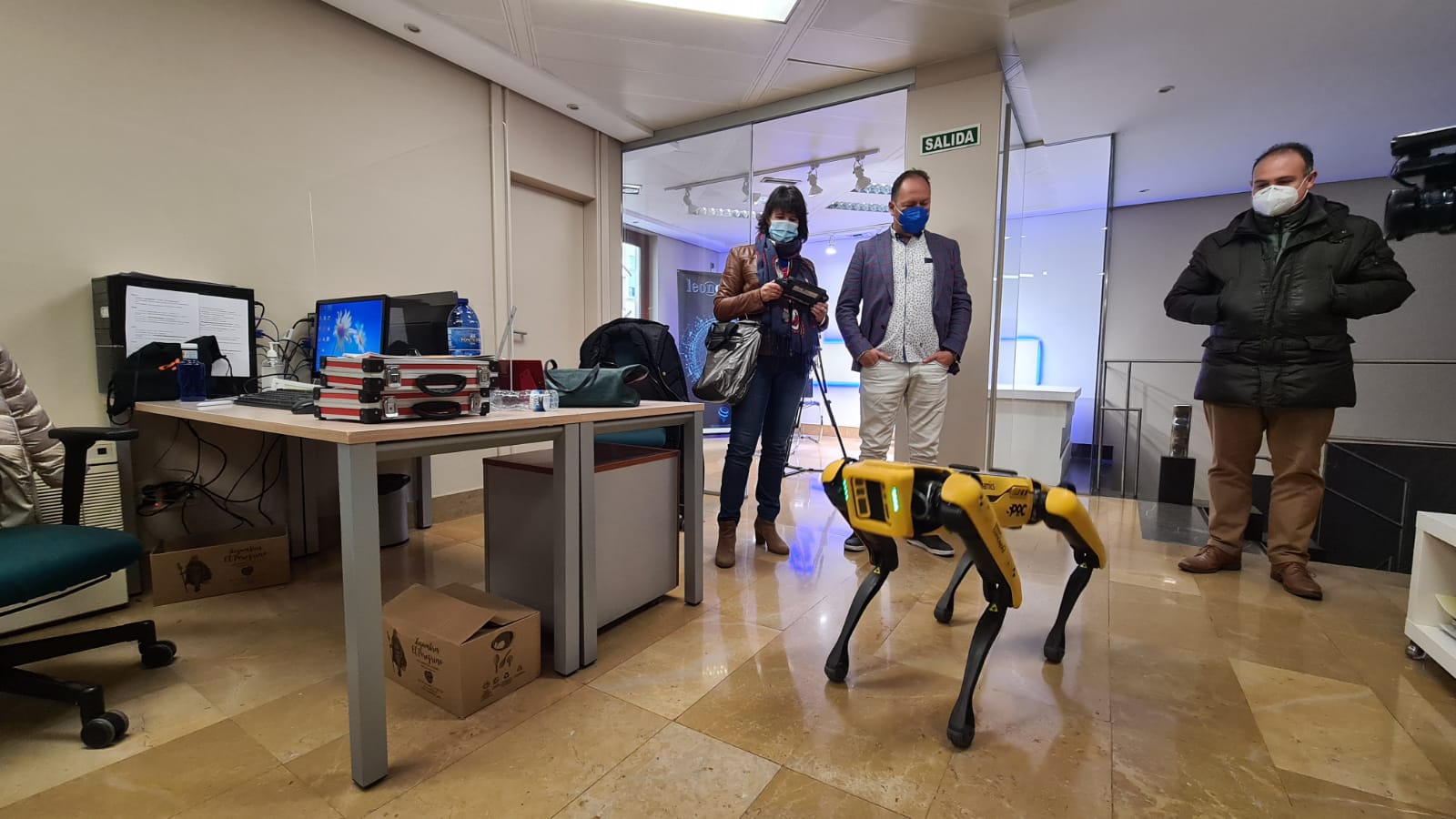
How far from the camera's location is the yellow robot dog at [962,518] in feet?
3.69

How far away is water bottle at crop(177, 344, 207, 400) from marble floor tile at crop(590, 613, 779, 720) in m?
1.80

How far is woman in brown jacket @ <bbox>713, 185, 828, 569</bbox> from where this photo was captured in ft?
7.30

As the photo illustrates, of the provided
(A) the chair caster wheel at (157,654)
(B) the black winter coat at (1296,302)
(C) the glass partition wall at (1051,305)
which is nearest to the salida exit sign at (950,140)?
(C) the glass partition wall at (1051,305)

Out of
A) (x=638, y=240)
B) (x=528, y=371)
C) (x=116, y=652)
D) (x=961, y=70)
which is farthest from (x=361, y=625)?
(x=638, y=240)

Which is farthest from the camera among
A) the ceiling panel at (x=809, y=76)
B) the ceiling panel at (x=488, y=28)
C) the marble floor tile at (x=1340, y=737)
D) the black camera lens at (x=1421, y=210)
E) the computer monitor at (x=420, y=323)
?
the ceiling panel at (x=809, y=76)

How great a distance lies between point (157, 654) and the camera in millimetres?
1469

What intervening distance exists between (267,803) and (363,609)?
0.38m

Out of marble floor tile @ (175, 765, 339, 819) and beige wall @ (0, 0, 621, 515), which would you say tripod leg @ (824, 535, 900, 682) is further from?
beige wall @ (0, 0, 621, 515)

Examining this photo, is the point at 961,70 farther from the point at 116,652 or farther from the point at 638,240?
the point at 116,652

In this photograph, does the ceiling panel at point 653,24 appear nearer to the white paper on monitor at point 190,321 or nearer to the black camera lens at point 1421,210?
the white paper on monitor at point 190,321

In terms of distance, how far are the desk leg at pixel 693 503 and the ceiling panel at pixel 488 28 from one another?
225cm

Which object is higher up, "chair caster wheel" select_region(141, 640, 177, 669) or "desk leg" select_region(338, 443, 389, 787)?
"desk leg" select_region(338, 443, 389, 787)

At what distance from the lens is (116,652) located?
1546 millimetres

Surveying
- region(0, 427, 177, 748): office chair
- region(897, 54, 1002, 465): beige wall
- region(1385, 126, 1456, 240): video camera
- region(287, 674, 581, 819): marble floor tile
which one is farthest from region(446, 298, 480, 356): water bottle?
region(1385, 126, 1456, 240): video camera
